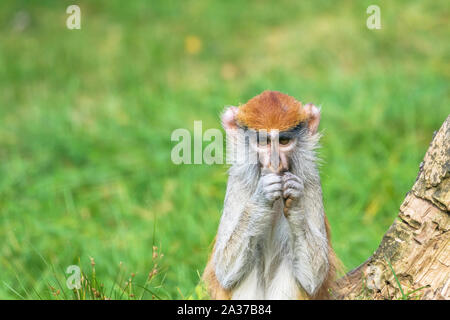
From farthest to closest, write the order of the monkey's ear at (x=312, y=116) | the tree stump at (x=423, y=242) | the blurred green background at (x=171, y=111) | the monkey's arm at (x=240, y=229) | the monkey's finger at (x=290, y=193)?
the blurred green background at (x=171, y=111) → the monkey's ear at (x=312, y=116) → the monkey's arm at (x=240, y=229) → the monkey's finger at (x=290, y=193) → the tree stump at (x=423, y=242)

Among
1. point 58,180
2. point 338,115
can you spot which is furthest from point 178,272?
point 338,115

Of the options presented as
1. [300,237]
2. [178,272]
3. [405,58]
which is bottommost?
[178,272]

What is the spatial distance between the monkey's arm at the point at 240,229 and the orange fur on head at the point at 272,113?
26 cm

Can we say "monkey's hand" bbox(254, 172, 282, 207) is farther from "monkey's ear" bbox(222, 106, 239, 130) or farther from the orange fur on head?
"monkey's ear" bbox(222, 106, 239, 130)

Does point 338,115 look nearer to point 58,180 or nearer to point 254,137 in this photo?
point 58,180

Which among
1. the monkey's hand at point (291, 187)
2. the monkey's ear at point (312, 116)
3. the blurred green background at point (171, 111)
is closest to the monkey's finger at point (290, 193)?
the monkey's hand at point (291, 187)

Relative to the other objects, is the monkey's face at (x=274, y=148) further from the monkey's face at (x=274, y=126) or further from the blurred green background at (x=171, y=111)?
the blurred green background at (x=171, y=111)

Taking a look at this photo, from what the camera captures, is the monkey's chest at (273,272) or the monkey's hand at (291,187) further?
the monkey's chest at (273,272)

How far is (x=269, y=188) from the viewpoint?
9.87 ft

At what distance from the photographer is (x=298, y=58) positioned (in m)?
7.95

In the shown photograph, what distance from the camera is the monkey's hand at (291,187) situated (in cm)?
300

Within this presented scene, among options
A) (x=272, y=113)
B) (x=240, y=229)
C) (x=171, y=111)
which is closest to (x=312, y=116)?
(x=272, y=113)

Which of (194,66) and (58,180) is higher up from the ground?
(194,66)

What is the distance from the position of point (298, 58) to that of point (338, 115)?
6.42ft
